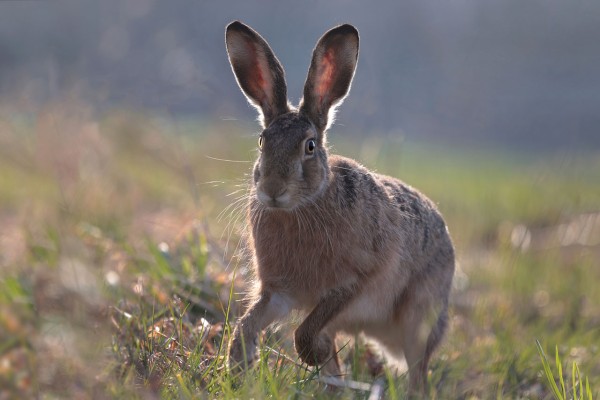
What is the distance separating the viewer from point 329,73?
4434 mm

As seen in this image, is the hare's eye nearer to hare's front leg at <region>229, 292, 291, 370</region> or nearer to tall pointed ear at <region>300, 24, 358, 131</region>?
tall pointed ear at <region>300, 24, 358, 131</region>

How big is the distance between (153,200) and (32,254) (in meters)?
2.97

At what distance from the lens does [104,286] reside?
14.2 feet

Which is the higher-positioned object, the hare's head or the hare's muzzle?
the hare's head

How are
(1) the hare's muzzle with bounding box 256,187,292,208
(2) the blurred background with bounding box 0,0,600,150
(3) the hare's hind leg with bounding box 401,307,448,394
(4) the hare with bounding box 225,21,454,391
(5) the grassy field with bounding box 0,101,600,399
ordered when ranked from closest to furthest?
1. (5) the grassy field with bounding box 0,101,600,399
2. (1) the hare's muzzle with bounding box 256,187,292,208
3. (4) the hare with bounding box 225,21,454,391
4. (3) the hare's hind leg with bounding box 401,307,448,394
5. (2) the blurred background with bounding box 0,0,600,150

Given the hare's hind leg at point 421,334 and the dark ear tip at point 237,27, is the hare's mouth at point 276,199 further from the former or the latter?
the hare's hind leg at point 421,334

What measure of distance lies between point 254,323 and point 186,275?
88cm

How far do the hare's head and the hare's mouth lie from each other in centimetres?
8

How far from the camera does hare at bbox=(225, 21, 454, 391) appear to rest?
399 centimetres

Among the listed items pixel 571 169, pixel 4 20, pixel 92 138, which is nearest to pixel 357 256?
pixel 92 138

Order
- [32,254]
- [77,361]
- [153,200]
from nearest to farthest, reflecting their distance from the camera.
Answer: [77,361], [32,254], [153,200]

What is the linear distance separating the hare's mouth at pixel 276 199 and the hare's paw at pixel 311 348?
59cm

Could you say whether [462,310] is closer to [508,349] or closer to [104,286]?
[508,349]

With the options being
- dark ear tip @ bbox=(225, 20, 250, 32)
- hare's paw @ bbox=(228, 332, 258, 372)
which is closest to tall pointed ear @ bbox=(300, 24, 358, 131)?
dark ear tip @ bbox=(225, 20, 250, 32)
